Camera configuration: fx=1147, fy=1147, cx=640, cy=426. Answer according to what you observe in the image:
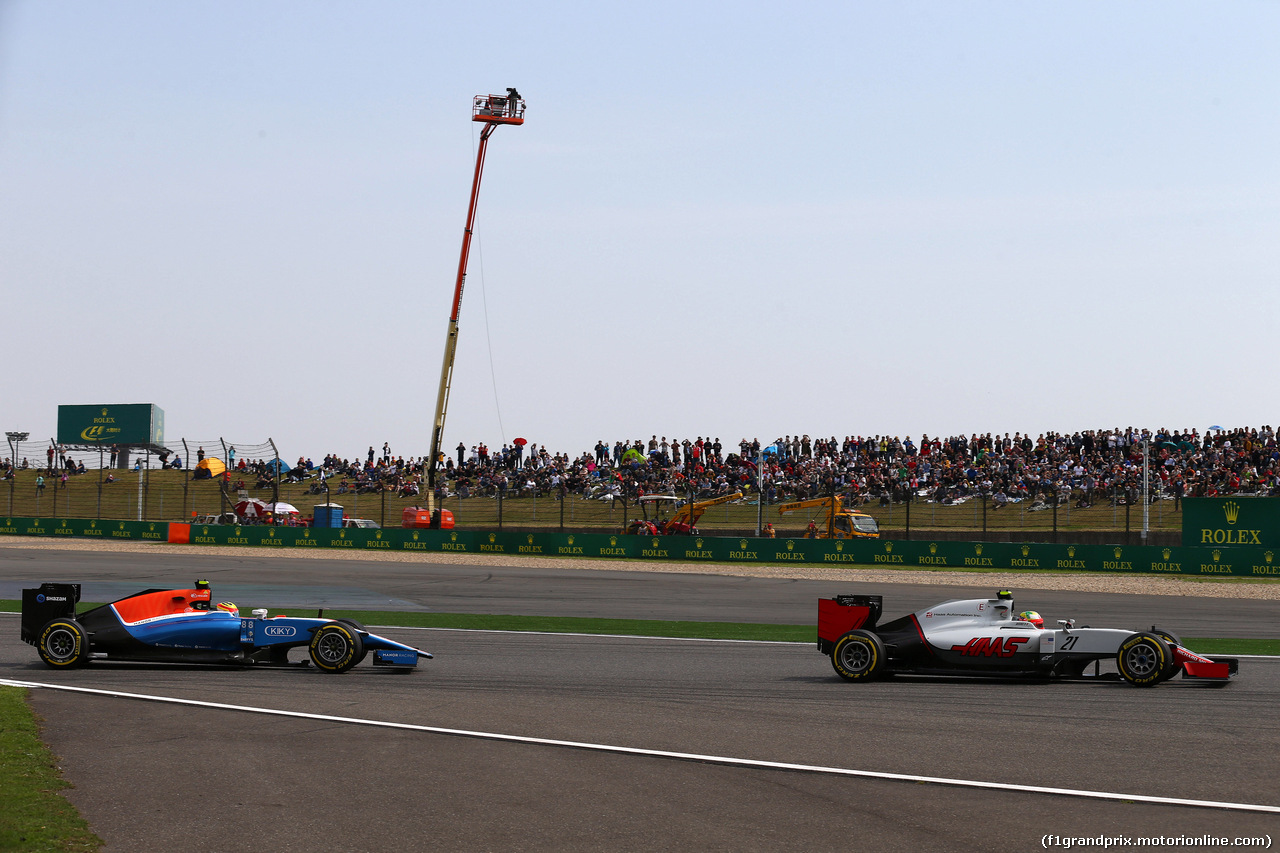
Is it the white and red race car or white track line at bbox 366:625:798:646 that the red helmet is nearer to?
the white and red race car

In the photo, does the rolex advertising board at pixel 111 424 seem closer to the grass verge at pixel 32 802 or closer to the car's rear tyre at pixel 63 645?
the car's rear tyre at pixel 63 645

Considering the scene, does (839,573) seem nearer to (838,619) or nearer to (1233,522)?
(1233,522)

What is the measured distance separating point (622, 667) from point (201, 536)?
3377 cm

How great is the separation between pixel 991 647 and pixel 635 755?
541cm

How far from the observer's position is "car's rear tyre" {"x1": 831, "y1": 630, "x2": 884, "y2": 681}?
12656 millimetres

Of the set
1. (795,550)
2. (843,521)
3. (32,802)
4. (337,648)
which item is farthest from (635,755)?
(843,521)

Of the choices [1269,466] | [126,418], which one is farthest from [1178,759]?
[126,418]

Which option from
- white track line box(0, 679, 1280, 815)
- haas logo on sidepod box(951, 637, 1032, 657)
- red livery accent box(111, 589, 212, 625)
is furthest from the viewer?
red livery accent box(111, 589, 212, 625)

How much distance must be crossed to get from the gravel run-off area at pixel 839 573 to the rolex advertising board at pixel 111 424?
30.8 meters

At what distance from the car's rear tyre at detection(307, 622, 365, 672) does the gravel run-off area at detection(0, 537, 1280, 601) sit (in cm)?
2008

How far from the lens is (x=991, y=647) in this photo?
12.5 m

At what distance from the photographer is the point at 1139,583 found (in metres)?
30.6

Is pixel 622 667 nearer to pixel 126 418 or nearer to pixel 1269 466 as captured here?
pixel 1269 466

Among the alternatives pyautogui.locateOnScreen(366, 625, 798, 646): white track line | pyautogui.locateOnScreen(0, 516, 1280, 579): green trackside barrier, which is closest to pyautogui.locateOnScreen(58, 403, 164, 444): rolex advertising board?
pyautogui.locateOnScreen(0, 516, 1280, 579): green trackside barrier
